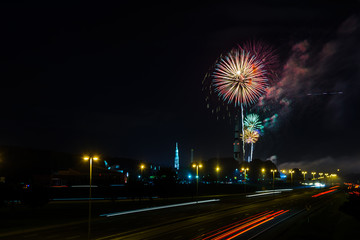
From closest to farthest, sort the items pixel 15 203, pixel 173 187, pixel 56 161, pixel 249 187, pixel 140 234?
pixel 140 234 → pixel 15 203 → pixel 173 187 → pixel 249 187 → pixel 56 161

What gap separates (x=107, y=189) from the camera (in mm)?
86688

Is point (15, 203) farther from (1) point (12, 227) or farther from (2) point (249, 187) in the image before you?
(2) point (249, 187)

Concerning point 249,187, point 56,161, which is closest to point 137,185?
point 249,187

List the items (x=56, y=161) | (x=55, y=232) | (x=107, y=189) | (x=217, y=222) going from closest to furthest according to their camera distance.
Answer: (x=55, y=232)
(x=217, y=222)
(x=107, y=189)
(x=56, y=161)

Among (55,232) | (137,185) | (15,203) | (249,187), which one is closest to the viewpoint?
(55,232)

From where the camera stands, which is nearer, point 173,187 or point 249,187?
point 173,187

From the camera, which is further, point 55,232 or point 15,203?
point 15,203

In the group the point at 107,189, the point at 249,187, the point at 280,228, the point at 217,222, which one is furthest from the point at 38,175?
the point at 280,228

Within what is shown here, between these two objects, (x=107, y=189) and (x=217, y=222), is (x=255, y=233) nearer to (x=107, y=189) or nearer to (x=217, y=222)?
(x=217, y=222)

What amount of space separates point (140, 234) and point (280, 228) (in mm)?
15058

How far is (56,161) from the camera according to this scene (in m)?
194

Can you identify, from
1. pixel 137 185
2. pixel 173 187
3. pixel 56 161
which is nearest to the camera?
pixel 137 185

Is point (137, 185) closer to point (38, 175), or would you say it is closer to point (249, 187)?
point (38, 175)

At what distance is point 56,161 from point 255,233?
578 feet
